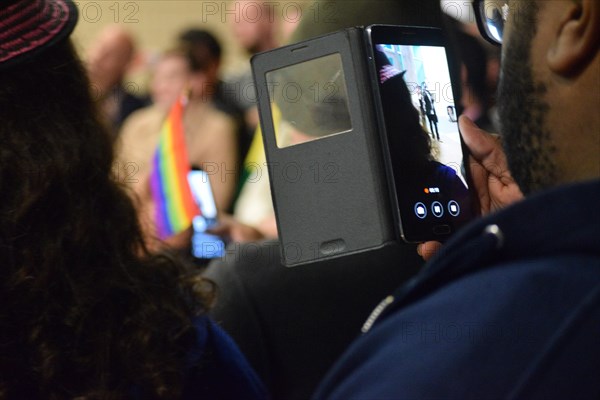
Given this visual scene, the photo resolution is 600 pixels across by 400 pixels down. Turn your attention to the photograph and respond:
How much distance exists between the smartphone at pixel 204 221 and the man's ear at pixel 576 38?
2077 mm

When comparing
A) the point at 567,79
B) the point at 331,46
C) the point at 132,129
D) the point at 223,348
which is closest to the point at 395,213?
the point at 331,46

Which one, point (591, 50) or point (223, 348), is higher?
point (591, 50)

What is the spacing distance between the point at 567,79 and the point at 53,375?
0.88 meters

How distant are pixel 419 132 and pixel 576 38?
37 centimetres

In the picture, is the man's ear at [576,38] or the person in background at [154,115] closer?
the man's ear at [576,38]

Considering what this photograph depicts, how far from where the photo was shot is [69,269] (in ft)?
5.01

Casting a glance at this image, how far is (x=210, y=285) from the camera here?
5.75 ft

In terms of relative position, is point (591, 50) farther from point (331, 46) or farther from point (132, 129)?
point (132, 129)

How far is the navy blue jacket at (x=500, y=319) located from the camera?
0.81 metres

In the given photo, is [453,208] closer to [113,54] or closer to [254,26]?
[254,26]

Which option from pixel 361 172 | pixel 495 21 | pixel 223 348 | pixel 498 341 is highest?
pixel 495 21

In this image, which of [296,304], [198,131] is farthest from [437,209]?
[198,131]

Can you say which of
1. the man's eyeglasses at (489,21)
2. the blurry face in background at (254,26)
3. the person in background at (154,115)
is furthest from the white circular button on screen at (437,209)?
the blurry face in background at (254,26)

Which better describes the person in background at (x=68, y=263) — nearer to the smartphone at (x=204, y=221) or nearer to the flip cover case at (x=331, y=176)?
the flip cover case at (x=331, y=176)
